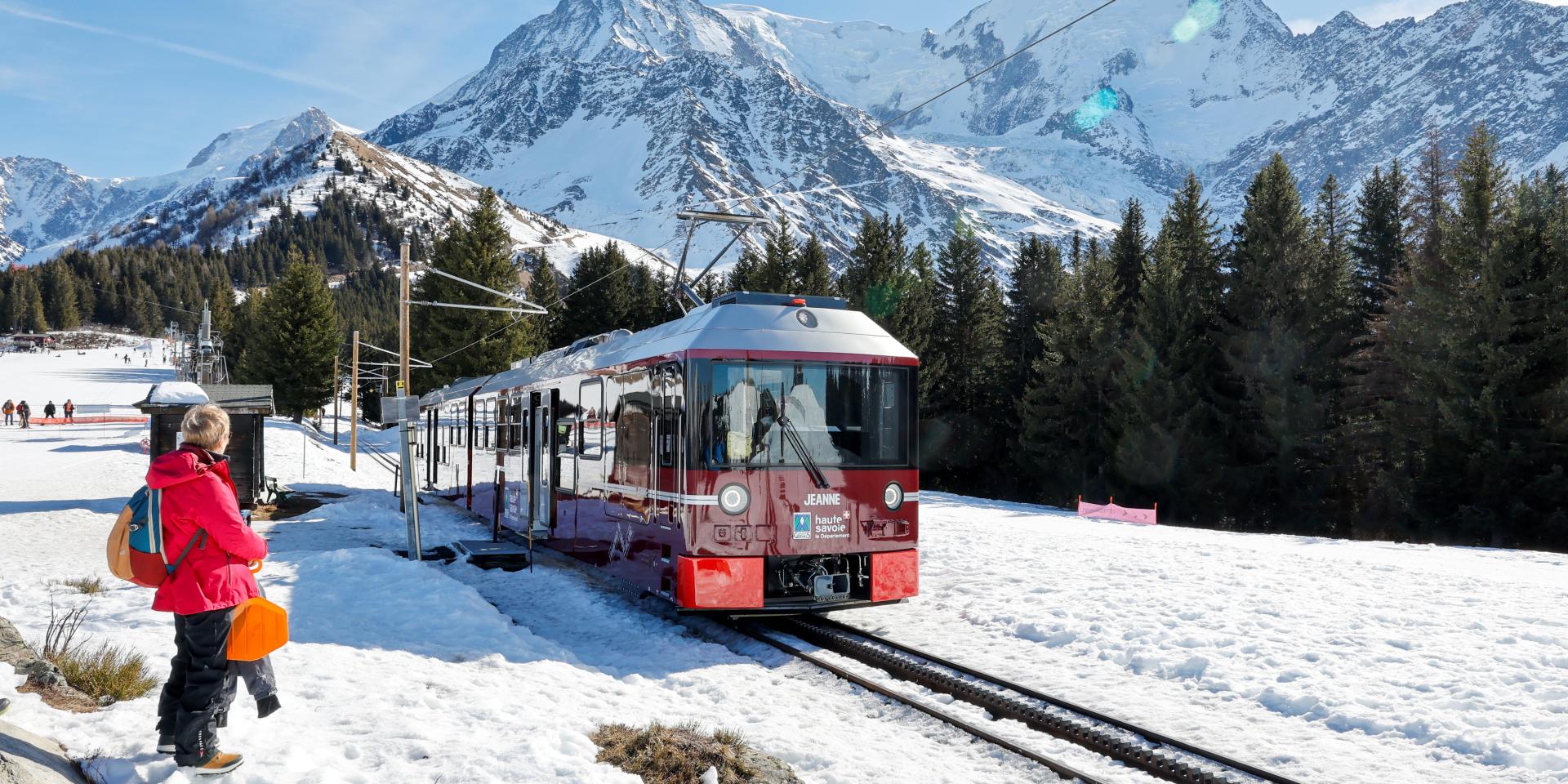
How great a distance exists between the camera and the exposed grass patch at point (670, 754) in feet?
18.9

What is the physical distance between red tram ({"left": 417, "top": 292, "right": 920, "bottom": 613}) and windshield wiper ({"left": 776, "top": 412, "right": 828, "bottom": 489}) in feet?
0.04

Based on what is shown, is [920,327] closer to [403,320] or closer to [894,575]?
[403,320]

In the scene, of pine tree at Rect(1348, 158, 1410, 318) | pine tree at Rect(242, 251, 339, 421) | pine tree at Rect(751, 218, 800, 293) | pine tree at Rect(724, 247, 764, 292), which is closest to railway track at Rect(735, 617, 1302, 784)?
pine tree at Rect(1348, 158, 1410, 318)

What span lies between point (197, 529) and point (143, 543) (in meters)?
0.22

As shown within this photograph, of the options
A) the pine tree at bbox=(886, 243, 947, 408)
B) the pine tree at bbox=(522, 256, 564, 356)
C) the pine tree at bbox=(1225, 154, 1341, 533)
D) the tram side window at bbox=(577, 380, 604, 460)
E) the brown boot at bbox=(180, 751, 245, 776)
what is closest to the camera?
the brown boot at bbox=(180, 751, 245, 776)

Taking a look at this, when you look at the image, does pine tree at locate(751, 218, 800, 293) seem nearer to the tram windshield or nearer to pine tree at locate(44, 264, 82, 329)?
the tram windshield

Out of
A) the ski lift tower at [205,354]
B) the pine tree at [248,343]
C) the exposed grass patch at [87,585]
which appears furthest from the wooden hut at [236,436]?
the pine tree at [248,343]

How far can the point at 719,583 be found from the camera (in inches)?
380

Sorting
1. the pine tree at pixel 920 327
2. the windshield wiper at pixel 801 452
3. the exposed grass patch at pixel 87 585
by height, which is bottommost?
the exposed grass patch at pixel 87 585

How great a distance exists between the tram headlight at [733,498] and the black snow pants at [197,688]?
5.12m

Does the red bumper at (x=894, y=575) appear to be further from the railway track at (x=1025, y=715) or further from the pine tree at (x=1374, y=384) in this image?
the pine tree at (x=1374, y=384)

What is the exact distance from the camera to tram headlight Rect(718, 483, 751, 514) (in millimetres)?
9672

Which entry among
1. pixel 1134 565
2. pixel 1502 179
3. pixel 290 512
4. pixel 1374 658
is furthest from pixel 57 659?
pixel 1502 179

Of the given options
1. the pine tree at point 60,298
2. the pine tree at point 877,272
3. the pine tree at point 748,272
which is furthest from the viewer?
the pine tree at point 60,298
